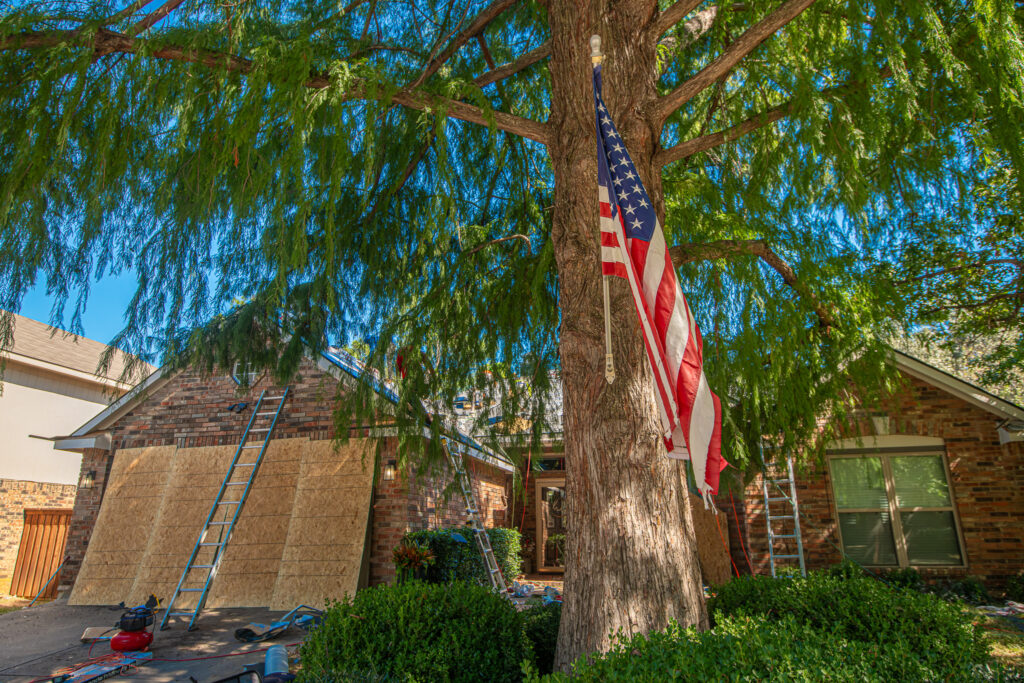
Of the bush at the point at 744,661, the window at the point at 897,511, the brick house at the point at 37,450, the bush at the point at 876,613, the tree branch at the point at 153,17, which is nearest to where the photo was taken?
the bush at the point at 744,661

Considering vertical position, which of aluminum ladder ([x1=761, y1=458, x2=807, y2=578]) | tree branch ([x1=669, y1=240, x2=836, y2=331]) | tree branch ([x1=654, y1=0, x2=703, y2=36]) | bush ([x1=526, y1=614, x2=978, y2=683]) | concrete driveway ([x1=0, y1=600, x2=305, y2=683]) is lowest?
concrete driveway ([x1=0, y1=600, x2=305, y2=683])

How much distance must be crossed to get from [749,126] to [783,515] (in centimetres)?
807

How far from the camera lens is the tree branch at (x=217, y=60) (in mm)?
3633

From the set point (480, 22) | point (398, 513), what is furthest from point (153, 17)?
point (398, 513)

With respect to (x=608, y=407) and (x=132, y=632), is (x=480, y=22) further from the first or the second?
(x=132, y=632)

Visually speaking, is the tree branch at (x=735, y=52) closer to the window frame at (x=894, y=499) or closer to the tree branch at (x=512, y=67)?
the tree branch at (x=512, y=67)

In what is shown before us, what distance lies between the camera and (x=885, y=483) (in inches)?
417

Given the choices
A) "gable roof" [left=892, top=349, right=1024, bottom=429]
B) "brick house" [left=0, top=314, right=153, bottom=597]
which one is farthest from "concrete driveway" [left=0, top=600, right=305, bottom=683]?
"gable roof" [left=892, top=349, right=1024, bottom=429]

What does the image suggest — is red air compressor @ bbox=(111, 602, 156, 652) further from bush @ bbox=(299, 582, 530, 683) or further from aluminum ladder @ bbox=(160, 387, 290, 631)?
bush @ bbox=(299, 582, 530, 683)

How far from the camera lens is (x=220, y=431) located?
11.2 metres

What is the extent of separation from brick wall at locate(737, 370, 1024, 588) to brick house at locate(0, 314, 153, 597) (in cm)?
1444

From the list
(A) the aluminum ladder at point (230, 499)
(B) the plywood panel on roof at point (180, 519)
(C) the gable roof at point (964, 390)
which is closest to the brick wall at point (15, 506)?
(B) the plywood panel on roof at point (180, 519)

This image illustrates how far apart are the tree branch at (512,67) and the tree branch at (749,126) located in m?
1.34

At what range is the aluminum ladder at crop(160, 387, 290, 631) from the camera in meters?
9.19
